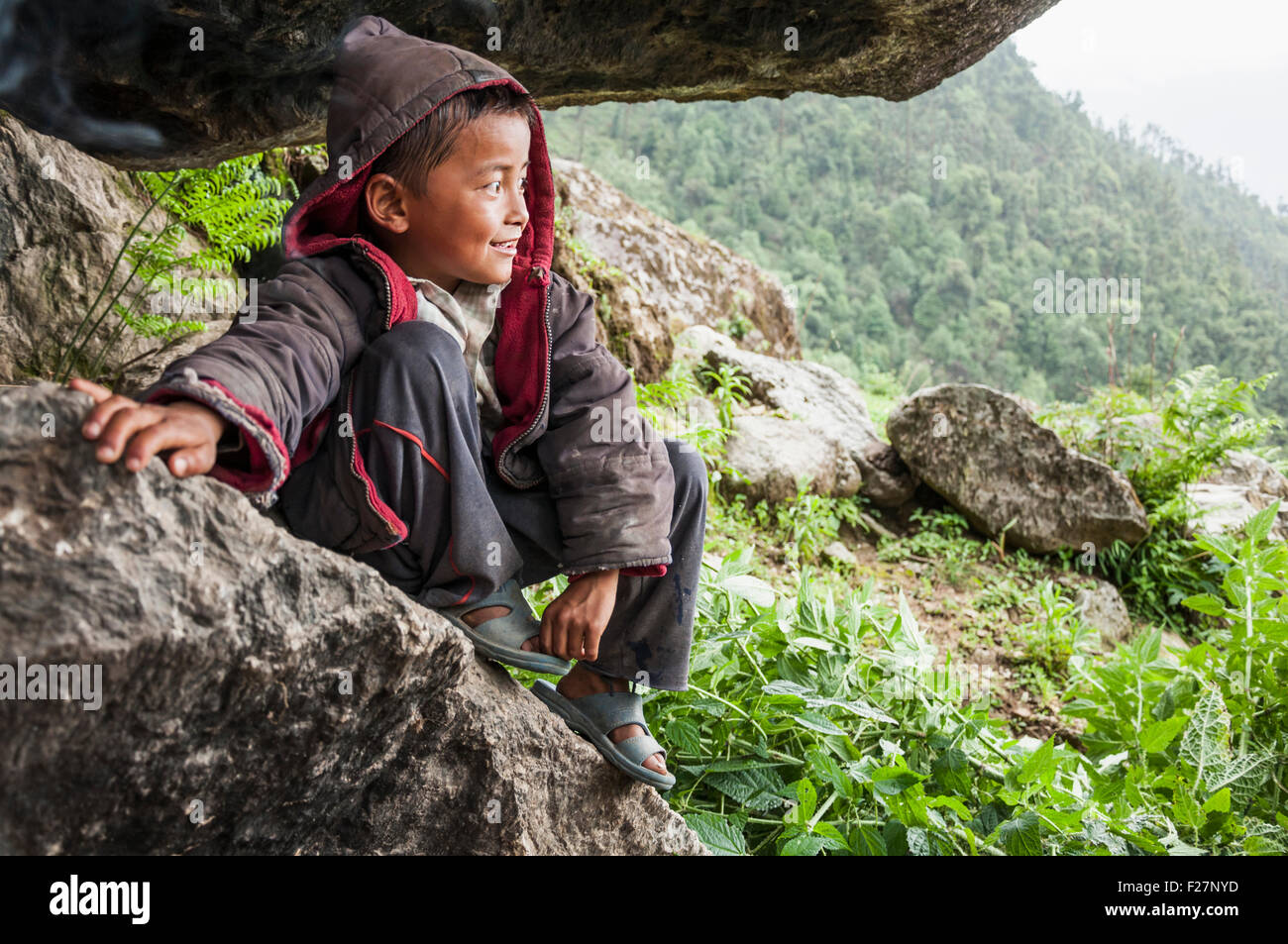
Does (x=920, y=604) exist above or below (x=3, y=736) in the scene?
below

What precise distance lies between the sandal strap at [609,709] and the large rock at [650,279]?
4.06 metres

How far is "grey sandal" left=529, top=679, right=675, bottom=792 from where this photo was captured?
1965 mm

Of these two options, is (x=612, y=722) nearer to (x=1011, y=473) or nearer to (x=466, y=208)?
(x=466, y=208)

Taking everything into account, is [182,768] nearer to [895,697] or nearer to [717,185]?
[895,697]

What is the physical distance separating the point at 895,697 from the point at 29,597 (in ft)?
8.37

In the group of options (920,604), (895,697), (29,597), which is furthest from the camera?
(920,604)

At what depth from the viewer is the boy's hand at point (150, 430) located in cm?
115

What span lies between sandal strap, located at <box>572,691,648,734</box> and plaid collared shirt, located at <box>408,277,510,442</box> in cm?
61

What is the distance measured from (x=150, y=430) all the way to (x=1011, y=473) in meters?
6.10

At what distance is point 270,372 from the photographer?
140 cm

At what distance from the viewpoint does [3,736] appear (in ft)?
3.63


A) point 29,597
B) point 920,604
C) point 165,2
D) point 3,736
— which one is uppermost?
point 165,2

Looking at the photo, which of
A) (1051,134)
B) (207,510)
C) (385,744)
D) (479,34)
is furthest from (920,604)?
(1051,134)

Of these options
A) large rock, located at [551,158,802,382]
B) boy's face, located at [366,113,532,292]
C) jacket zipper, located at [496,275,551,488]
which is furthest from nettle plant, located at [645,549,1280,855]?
large rock, located at [551,158,802,382]
